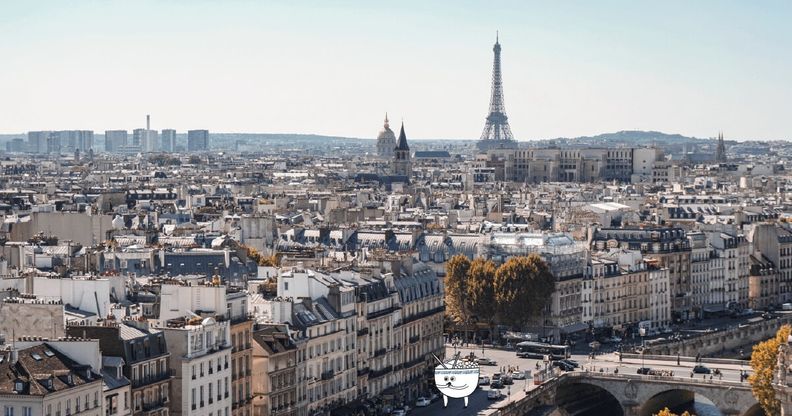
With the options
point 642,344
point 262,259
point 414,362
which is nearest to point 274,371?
point 414,362

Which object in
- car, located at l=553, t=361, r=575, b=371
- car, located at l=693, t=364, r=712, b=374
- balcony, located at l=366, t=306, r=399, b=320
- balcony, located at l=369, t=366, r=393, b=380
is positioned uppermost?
balcony, located at l=366, t=306, r=399, b=320

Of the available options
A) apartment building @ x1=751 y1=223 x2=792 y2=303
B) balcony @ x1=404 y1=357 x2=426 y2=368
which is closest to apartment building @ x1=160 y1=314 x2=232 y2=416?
balcony @ x1=404 y1=357 x2=426 y2=368

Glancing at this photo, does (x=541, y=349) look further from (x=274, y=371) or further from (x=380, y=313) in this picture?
(x=274, y=371)

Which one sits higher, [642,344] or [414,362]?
[414,362]

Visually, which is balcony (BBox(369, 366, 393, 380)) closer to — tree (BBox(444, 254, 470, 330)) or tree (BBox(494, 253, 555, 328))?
tree (BBox(444, 254, 470, 330))

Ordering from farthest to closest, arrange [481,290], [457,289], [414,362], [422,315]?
1. [457,289]
2. [481,290]
3. [422,315]
4. [414,362]

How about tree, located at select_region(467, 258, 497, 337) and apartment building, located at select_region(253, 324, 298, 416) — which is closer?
apartment building, located at select_region(253, 324, 298, 416)

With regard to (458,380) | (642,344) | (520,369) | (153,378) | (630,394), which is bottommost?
(630,394)

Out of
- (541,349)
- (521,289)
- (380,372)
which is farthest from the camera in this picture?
(521,289)
